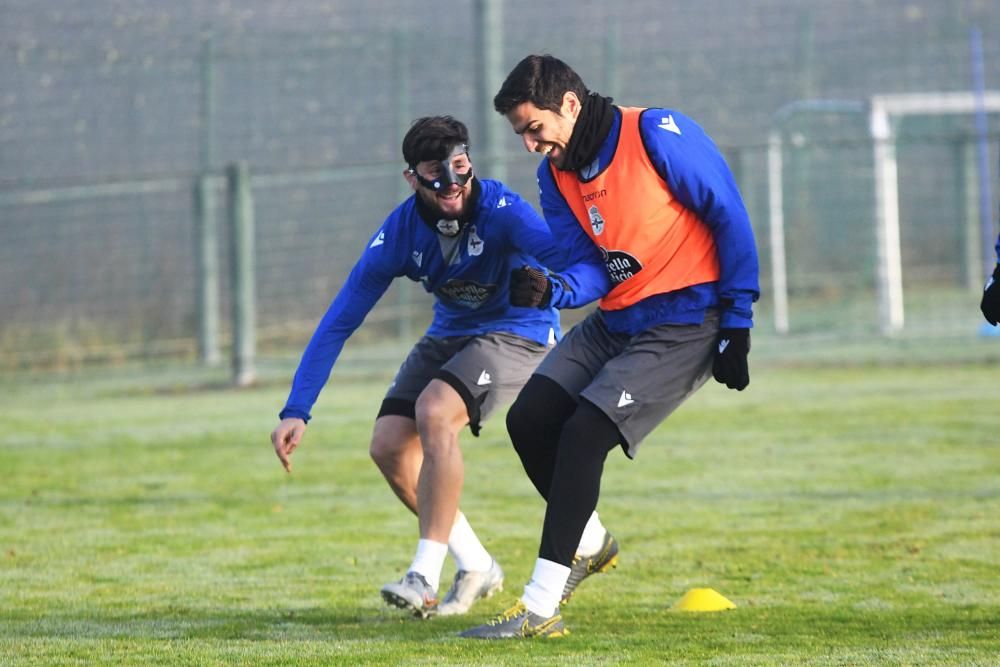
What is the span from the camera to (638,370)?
17.3 feet

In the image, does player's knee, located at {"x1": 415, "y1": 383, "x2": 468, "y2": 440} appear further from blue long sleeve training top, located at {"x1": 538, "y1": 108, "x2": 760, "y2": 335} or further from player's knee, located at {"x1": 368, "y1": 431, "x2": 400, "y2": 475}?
blue long sleeve training top, located at {"x1": 538, "y1": 108, "x2": 760, "y2": 335}

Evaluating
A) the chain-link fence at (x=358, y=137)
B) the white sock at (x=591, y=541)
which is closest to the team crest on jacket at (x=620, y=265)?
the white sock at (x=591, y=541)

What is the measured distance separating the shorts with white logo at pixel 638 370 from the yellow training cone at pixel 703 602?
27.0 inches

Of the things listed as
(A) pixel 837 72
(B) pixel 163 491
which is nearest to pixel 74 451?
(B) pixel 163 491

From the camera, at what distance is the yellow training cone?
5703 millimetres

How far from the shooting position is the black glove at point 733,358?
5.27 m

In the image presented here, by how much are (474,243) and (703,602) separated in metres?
1.40

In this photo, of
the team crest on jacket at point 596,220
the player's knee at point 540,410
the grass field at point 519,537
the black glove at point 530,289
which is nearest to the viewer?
the black glove at point 530,289

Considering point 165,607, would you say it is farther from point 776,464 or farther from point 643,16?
point 643,16

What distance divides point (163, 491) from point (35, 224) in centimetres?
752

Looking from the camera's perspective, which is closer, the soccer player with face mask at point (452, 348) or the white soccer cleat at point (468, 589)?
the soccer player with face mask at point (452, 348)

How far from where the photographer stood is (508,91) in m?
5.14

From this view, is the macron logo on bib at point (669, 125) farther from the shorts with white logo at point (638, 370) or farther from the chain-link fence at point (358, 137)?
the chain-link fence at point (358, 137)

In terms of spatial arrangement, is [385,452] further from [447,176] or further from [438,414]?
[447,176]
